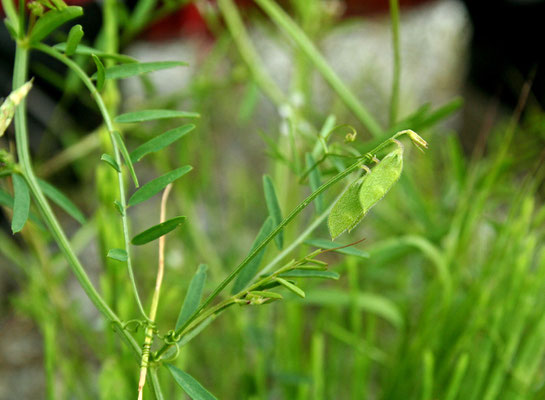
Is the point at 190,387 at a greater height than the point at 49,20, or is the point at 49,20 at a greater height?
the point at 49,20

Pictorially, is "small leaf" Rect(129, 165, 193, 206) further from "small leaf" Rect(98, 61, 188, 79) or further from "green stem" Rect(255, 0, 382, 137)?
"green stem" Rect(255, 0, 382, 137)

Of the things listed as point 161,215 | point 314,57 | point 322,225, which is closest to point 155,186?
point 161,215

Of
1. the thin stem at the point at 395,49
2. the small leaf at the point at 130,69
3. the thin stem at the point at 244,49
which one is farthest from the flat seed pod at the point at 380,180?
the thin stem at the point at 244,49

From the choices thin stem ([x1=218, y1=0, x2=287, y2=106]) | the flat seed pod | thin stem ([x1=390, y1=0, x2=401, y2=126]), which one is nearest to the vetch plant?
the flat seed pod

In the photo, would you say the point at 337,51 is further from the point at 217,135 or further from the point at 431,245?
the point at 431,245

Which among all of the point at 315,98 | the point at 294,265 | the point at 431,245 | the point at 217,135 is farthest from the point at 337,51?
the point at 294,265

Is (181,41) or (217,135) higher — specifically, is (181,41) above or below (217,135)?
above

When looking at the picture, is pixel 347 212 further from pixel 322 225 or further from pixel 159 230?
pixel 322 225
